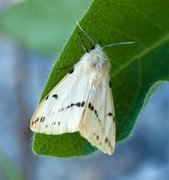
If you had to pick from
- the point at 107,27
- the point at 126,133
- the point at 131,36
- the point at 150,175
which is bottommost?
the point at 150,175

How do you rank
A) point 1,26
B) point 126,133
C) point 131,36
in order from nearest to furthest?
point 126,133 → point 131,36 → point 1,26

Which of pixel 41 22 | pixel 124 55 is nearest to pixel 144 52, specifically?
pixel 124 55

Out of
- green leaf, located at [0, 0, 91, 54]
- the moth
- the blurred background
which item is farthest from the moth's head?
the blurred background

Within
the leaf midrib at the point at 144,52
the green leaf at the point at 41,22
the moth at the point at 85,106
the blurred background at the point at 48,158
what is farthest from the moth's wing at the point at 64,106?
the blurred background at the point at 48,158

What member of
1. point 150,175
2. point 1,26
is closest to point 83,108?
point 1,26

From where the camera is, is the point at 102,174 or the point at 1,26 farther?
the point at 102,174

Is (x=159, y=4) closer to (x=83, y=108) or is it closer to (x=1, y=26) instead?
(x=83, y=108)

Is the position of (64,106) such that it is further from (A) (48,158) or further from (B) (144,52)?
(A) (48,158)
